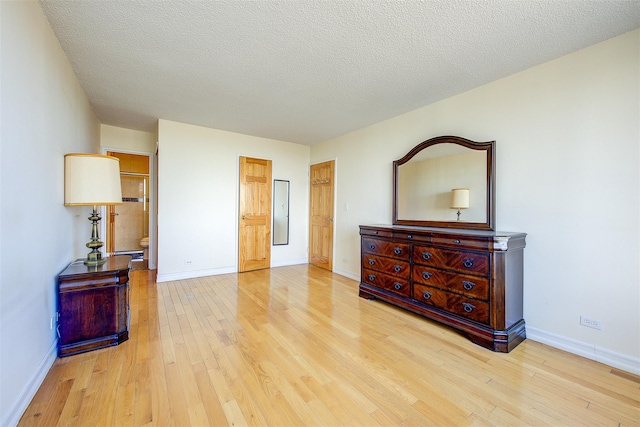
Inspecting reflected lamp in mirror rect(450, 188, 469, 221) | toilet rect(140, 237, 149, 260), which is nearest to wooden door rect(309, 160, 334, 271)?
reflected lamp in mirror rect(450, 188, 469, 221)

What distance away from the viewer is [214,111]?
12.0 feet

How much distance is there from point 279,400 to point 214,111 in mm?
3451

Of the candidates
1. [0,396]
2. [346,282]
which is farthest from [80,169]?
[346,282]

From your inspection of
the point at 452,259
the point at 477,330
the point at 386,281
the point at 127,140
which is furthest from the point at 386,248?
the point at 127,140

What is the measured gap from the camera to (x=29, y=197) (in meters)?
1.65

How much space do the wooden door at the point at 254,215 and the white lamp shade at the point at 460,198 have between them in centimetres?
319

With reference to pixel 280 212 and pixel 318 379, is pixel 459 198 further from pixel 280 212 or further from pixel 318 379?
pixel 280 212

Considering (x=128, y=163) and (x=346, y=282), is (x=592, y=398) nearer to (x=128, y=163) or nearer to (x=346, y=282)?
(x=346, y=282)

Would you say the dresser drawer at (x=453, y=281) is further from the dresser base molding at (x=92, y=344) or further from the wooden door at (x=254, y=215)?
the wooden door at (x=254, y=215)

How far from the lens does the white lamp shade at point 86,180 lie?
2221 mm

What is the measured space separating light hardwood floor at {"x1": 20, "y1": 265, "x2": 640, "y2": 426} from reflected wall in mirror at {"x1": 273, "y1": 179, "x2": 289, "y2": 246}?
245 centimetres

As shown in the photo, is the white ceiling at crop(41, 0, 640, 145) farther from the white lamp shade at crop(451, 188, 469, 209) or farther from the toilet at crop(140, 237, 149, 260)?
the toilet at crop(140, 237, 149, 260)

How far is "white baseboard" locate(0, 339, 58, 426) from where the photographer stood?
1376 millimetres

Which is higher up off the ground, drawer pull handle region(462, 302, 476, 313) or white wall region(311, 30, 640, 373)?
white wall region(311, 30, 640, 373)
